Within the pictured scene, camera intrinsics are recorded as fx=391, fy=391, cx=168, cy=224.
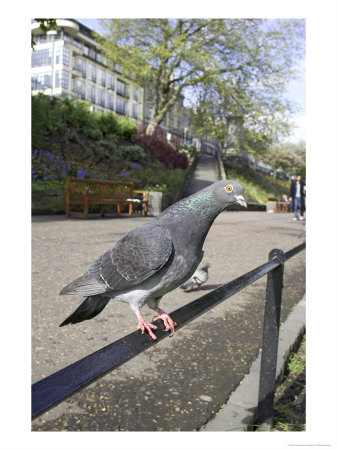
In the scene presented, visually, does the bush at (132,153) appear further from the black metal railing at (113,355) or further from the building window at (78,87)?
the building window at (78,87)

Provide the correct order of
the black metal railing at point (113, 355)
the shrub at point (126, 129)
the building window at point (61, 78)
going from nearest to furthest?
the black metal railing at point (113, 355)
the shrub at point (126, 129)
the building window at point (61, 78)

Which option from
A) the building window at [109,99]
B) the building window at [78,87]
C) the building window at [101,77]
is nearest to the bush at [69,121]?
the building window at [78,87]

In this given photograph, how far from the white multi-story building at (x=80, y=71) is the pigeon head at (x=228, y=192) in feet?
107

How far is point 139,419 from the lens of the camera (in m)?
2.34

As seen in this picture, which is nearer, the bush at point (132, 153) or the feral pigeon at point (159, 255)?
the feral pigeon at point (159, 255)

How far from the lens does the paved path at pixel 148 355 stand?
2.39m

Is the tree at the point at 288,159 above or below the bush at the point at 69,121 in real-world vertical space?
above

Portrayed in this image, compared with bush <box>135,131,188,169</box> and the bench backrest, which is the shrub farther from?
the bench backrest

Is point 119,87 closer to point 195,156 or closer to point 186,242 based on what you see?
A: point 195,156

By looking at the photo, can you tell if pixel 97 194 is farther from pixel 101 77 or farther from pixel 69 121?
pixel 101 77

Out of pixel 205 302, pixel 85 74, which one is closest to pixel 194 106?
pixel 205 302

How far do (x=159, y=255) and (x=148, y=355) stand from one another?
2236 mm

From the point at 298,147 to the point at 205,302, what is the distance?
1948 inches

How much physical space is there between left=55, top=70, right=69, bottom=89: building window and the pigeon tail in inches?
1465
